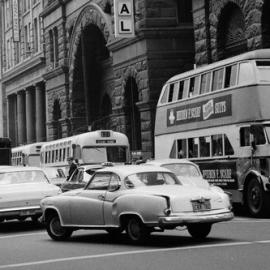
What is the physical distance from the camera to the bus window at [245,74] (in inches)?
803

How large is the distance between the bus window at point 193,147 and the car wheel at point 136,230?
32.3 ft

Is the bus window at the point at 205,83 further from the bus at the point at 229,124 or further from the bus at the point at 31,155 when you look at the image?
the bus at the point at 31,155

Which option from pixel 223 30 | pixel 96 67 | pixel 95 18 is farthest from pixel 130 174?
pixel 96 67

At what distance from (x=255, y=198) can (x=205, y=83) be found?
4.43 meters

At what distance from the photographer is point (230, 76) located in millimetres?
21422

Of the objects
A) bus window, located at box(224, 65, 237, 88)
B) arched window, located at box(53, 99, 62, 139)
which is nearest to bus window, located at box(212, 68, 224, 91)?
bus window, located at box(224, 65, 237, 88)

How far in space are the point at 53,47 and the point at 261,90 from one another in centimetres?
3411

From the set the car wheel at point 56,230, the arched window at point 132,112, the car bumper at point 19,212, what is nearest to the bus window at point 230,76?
the car bumper at point 19,212

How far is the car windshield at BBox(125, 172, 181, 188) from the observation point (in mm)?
14030

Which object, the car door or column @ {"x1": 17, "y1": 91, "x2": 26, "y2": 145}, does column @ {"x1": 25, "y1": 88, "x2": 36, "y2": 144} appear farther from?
the car door

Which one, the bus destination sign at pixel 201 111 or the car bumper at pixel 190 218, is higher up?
the bus destination sign at pixel 201 111

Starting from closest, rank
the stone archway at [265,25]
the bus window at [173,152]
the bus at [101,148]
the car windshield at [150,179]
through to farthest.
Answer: the car windshield at [150,179] < the bus window at [173,152] < the stone archway at [265,25] < the bus at [101,148]

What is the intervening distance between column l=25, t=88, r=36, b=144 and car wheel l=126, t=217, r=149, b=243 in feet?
169

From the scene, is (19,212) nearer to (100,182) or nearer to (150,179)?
(100,182)
